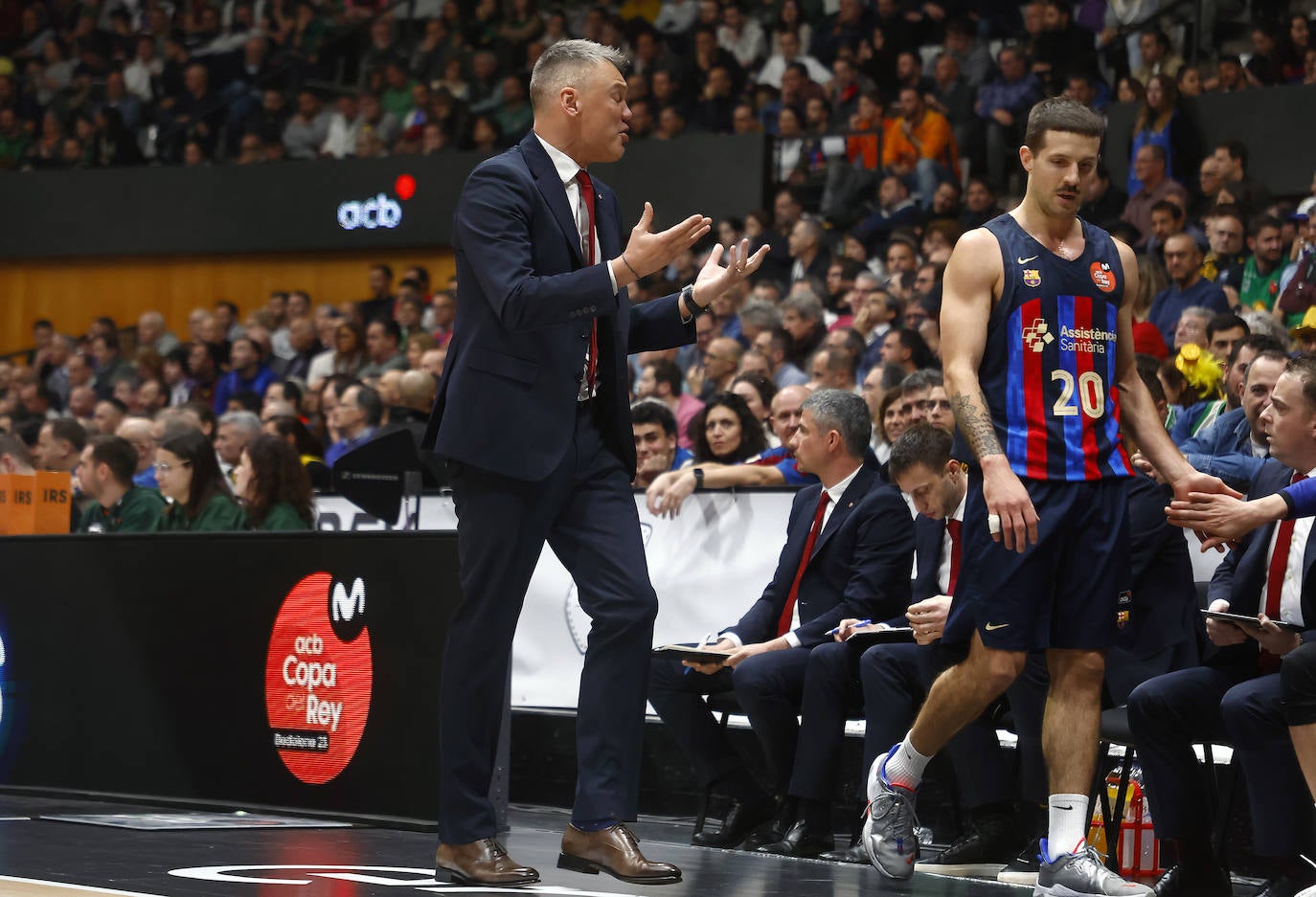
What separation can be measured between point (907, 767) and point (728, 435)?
10.3ft

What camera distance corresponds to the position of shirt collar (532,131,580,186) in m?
4.42

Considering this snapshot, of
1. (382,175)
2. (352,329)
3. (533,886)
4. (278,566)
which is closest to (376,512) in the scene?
(278,566)

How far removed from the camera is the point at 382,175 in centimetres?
1736

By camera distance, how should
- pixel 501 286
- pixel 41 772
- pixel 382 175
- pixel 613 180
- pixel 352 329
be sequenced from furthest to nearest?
pixel 382 175, pixel 613 180, pixel 352 329, pixel 41 772, pixel 501 286

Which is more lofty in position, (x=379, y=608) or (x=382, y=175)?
(x=382, y=175)

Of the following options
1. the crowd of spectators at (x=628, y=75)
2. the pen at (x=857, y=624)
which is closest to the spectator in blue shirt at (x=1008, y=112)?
the crowd of spectators at (x=628, y=75)

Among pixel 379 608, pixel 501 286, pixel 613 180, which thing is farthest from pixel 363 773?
pixel 613 180

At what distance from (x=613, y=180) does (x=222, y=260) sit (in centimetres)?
544

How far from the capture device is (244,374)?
1522 centimetres

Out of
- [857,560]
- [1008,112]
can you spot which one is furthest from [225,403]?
[857,560]

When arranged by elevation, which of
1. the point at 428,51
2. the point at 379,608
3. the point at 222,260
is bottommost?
the point at 379,608

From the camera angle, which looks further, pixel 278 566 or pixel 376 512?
pixel 376 512

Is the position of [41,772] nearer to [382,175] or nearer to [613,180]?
[613,180]

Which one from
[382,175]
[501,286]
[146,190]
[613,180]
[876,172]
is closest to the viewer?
[501,286]
